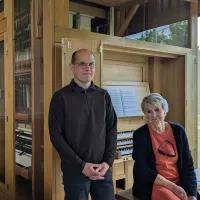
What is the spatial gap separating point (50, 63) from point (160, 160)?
3.87 feet

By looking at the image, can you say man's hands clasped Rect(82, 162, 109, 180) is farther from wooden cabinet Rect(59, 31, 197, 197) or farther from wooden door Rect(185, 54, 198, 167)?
wooden door Rect(185, 54, 198, 167)

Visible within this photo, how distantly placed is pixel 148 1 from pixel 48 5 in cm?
135

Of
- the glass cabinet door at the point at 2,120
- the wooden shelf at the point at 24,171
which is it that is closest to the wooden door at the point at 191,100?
the wooden shelf at the point at 24,171

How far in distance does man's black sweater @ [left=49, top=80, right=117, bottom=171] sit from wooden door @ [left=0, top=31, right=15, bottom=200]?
50.8 inches

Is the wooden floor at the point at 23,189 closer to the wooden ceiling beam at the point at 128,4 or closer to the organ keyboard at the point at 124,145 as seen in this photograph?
the organ keyboard at the point at 124,145

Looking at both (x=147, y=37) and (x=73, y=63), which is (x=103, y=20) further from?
(x=73, y=63)

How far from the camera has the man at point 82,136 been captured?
1715 mm

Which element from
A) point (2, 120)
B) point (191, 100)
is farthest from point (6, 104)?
point (191, 100)

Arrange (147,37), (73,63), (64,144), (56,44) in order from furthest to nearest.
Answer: (147,37), (56,44), (73,63), (64,144)

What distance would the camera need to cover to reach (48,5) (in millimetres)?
2299

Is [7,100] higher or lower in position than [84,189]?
higher

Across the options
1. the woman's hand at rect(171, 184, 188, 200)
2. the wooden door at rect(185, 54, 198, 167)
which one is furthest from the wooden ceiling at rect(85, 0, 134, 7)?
the woman's hand at rect(171, 184, 188, 200)

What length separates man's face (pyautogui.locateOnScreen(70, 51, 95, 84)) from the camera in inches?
71.0

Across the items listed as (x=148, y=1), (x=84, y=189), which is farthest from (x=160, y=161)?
(x=148, y=1)
